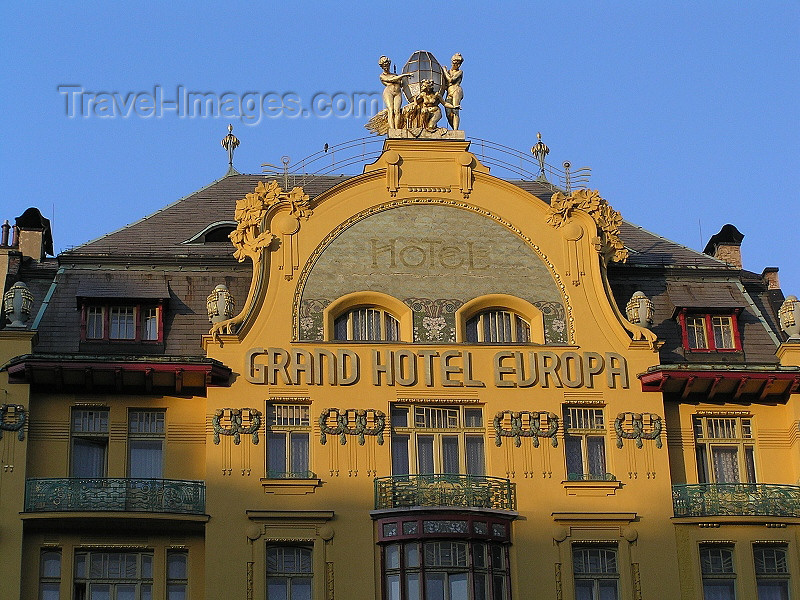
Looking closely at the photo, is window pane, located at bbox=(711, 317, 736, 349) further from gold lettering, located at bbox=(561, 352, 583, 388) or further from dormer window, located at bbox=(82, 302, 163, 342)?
dormer window, located at bbox=(82, 302, 163, 342)

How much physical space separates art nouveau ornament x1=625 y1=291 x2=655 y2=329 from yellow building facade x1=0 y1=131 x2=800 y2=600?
0.07 meters

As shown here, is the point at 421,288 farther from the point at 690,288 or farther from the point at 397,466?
the point at 690,288

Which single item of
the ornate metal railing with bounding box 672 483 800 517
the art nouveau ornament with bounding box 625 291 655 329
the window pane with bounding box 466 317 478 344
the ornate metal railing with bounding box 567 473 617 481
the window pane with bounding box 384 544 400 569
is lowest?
the window pane with bounding box 384 544 400 569

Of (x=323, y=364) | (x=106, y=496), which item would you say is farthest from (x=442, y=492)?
(x=106, y=496)

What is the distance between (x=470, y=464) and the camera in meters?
39.4

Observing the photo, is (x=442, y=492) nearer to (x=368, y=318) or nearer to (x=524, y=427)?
(x=524, y=427)

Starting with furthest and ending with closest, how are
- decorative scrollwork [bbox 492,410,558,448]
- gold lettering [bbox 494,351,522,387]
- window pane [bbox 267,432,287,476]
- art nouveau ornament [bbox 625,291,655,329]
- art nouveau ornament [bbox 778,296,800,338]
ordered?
art nouveau ornament [bbox 778,296,800,338], art nouveau ornament [bbox 625,291,655,329], gold lettering [bbox 494,351,522,387], decorative scrollwork [bbox 492,410,558,448], window pane [bbox 267,432,287,476]

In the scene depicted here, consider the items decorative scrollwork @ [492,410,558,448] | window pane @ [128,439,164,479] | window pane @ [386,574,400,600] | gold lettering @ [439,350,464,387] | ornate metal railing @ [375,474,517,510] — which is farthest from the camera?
gold lettering @ [439,350,464,387]

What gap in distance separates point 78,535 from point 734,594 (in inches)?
593

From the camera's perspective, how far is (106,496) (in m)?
37.8

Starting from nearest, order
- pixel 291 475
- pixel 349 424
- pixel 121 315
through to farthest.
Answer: pixel 291 475 → pixel 349 424 → pixel 121 315

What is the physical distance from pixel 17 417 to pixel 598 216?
15.0m

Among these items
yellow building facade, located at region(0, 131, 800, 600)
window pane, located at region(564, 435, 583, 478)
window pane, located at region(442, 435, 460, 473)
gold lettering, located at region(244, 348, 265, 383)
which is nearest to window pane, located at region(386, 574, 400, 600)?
yellow building facade, located at region(0, 131, 800, 600)

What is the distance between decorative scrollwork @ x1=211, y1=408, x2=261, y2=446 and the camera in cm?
3884
